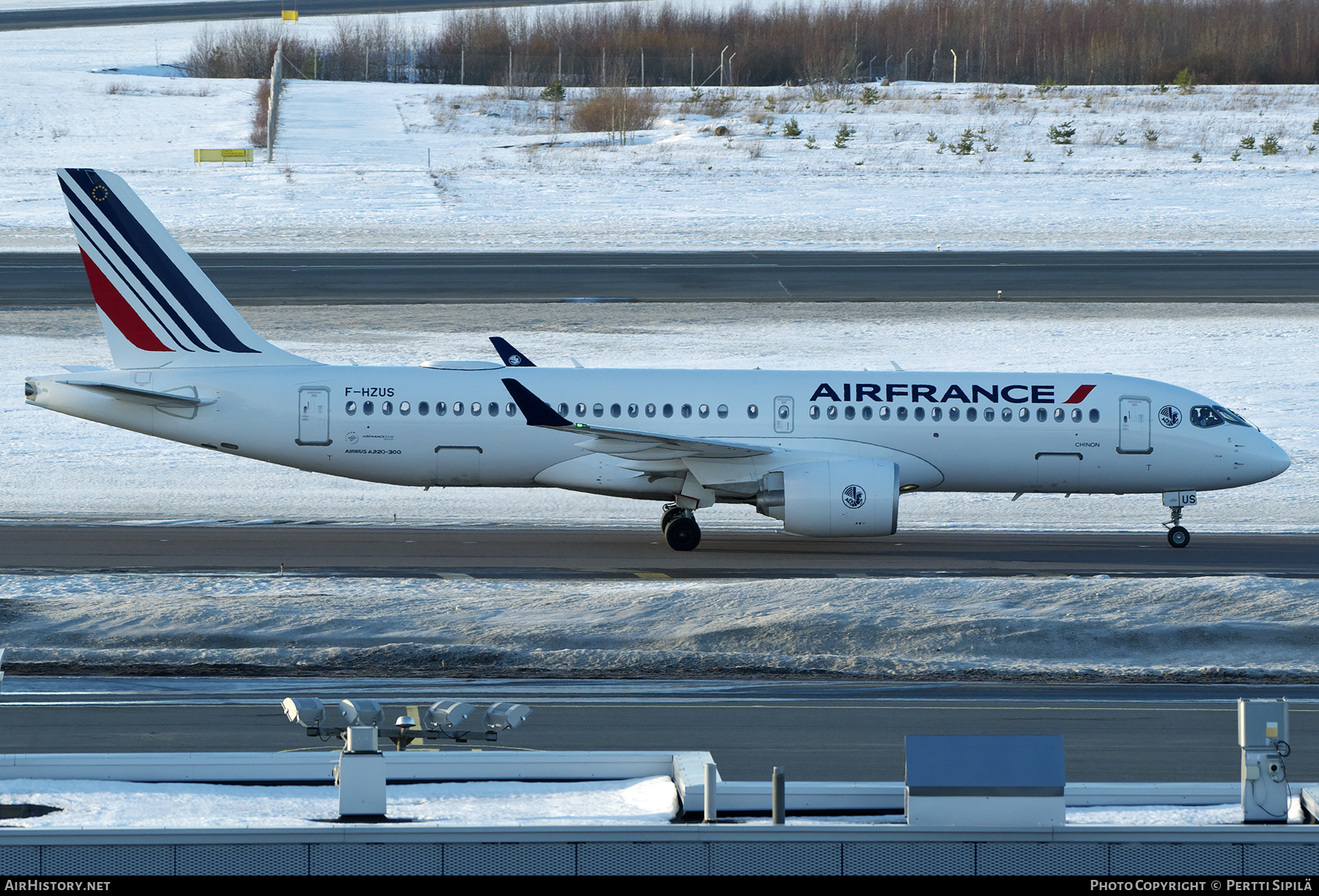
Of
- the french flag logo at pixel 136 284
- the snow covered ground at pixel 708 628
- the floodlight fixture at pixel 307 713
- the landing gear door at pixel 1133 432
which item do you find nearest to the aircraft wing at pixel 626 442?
the snow covered ground at pixel 708 628

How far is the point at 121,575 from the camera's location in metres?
23.9

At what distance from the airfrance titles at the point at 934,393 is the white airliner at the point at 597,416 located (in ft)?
0.11

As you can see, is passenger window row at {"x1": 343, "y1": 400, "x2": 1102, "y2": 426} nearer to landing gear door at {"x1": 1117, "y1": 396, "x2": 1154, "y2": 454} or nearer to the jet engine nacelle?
landing gear door at {"x1": 1117, "y1": 396, "x2": 1154, "y2": 454}

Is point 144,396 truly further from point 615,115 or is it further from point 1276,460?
point 615,115

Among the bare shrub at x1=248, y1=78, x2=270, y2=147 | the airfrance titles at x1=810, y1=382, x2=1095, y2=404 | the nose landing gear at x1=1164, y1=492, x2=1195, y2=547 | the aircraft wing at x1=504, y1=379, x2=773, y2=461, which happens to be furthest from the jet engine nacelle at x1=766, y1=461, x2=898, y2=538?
the bare shrub at x1=248, y1=78, x2=270, y2=147

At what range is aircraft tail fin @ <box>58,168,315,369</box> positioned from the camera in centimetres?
2903

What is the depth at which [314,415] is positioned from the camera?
28531 millimetres

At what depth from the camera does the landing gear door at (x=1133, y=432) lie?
29.2 m

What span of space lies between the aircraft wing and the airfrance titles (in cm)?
205

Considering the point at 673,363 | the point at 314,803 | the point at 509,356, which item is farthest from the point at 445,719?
the point at 673,363

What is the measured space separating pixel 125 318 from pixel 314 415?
4295 mm

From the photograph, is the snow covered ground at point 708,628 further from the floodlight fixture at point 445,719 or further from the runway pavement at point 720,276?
the runway pavement at point 720,276

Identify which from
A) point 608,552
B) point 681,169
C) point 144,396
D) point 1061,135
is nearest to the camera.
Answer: point 608,552
